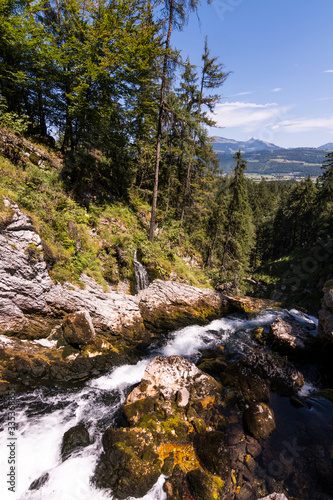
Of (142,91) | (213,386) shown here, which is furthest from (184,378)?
(142,91)

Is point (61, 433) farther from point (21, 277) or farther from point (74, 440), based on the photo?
point (21, 277)

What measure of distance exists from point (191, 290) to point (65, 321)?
8777mm

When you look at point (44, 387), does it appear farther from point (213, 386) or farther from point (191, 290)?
point (191, 290)

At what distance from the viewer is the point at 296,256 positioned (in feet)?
145

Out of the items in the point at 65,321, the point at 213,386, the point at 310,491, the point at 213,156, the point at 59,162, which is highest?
the point at 213,156

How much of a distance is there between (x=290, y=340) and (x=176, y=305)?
720cm

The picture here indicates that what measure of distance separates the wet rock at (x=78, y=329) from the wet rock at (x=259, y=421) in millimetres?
6694

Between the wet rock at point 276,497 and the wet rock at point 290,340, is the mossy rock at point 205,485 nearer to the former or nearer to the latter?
the wet rock at point 276,497

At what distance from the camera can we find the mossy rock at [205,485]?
527cm

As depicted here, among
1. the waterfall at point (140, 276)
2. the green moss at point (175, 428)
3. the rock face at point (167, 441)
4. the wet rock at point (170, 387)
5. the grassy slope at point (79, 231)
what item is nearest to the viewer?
the rock face at point (167, 441)

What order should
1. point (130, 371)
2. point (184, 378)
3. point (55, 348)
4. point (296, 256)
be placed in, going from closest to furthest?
point (184, 378)
point (55, 348)
point (130, 371)
point (296, 256)

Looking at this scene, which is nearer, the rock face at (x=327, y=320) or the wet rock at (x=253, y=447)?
the wet rock at (x=253, y=447)

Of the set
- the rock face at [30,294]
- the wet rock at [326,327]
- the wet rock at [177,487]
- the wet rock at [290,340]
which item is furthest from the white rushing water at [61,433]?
the wet rock at [326,327]

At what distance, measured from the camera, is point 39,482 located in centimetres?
518
